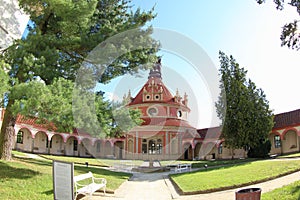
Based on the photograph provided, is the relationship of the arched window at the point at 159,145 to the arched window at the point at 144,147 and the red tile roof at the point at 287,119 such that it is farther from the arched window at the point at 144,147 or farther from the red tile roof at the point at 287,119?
the red tile roof at the point at 287,119

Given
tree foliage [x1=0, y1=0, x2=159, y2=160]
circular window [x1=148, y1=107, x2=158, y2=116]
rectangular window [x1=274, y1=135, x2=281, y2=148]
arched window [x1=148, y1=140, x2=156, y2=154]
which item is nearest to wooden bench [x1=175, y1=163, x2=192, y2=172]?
tree foliage [x1=0, y1=0, x2=159, y2=160]

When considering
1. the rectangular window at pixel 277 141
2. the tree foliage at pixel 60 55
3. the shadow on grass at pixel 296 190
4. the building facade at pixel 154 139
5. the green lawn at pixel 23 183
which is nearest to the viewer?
the shadow on grass at pixel 296 190

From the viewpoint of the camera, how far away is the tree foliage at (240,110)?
23.2 m

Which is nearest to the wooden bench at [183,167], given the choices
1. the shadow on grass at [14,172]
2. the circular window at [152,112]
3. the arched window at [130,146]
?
the shadow on grass at [14,172]

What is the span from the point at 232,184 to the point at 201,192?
1.23 metres

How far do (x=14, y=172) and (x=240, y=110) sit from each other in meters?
19.3

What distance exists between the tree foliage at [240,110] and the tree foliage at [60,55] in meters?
14.3

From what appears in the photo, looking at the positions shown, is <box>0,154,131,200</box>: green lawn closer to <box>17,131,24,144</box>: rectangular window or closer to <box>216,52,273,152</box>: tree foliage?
<box>216,52,273,152</box>: tree foliage

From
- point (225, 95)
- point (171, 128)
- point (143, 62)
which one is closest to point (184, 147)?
point (171, 128)

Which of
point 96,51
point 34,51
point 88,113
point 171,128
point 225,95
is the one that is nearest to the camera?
point 88,113

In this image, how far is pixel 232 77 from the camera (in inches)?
978

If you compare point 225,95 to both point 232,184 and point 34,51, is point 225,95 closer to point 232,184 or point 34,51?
point 232,184

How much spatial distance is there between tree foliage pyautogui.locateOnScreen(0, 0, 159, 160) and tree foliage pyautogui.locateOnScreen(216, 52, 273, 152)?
14.3 m

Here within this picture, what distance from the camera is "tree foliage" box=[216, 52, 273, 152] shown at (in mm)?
23156
